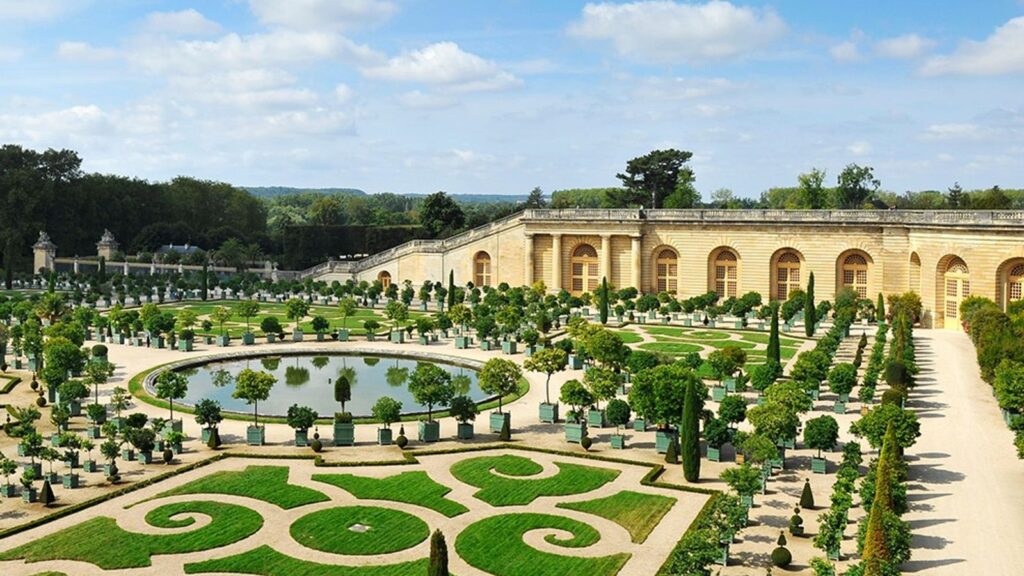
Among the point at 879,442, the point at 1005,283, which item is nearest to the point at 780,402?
the point at 879,442

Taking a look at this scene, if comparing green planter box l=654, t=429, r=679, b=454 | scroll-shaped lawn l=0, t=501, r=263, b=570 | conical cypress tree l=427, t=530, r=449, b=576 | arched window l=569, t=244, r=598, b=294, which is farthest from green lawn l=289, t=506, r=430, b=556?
arched window l=569, t=244, r=598, b=294

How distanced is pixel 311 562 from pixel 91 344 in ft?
115

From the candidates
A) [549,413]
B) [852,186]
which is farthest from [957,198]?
[549,413]

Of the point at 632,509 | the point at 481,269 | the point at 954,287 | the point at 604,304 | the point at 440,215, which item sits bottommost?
the point at 632,509

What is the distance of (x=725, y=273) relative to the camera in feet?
233

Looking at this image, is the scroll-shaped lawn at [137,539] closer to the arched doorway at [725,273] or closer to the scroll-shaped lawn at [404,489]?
the scroll-shaped lawn at [404,489]

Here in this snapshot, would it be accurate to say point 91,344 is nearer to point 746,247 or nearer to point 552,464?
point 552,464

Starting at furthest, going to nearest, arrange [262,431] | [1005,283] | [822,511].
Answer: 1. [1005,283]
2. [262,431]
3. [822,511]

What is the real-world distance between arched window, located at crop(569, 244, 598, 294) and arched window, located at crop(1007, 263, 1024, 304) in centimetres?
2943

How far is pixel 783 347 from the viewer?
5153cm

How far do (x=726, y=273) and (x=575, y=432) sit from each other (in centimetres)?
4115

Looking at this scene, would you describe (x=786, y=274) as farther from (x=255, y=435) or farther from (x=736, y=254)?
(x=255, y=435)

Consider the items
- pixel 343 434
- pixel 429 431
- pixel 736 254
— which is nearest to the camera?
pixel 343 434

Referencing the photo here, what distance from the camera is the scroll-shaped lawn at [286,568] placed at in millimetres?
21466
